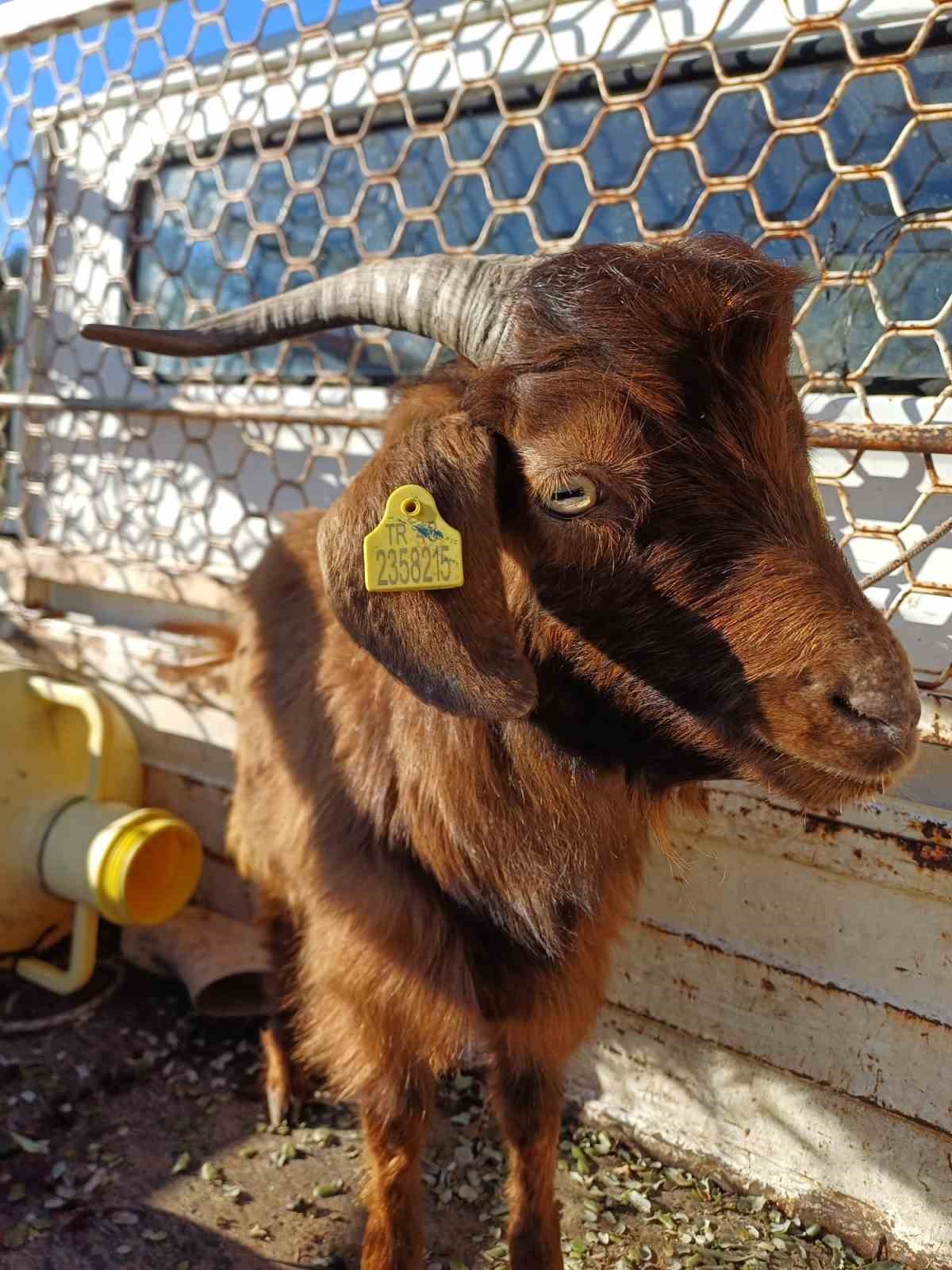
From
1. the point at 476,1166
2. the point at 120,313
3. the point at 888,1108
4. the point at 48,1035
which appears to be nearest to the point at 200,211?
the point at 120,313

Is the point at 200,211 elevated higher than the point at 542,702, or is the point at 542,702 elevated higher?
the point at 200,211

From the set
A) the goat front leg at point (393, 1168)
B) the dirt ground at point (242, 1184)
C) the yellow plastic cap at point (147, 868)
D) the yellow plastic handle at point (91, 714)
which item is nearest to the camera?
the goat front leg at point (393, 1168)

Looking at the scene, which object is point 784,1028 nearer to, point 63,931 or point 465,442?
point 465,442

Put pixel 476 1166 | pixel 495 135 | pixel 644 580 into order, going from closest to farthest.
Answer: pixel 644 580, pixel 476 1166, pixel 495 135

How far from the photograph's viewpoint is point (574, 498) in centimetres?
184

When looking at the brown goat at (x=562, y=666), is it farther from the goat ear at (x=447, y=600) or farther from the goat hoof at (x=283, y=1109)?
the goat hoof at (x=283, y=1109)

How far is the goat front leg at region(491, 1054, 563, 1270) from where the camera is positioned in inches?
102

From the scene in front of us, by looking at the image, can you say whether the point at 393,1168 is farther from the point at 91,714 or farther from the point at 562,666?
the point at 91,714

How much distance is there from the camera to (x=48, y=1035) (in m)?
3.71

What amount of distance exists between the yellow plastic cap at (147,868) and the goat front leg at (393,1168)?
4.76 ft

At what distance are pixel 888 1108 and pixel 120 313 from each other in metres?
4.16

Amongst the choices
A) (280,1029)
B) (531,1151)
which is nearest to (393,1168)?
(531,1151)

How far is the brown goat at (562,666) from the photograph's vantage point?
1.79 meters

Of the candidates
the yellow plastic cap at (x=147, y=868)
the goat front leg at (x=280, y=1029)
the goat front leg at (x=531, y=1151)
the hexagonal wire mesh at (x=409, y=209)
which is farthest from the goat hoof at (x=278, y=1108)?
the hexagonal wire mesh at (x=409, y=209)
